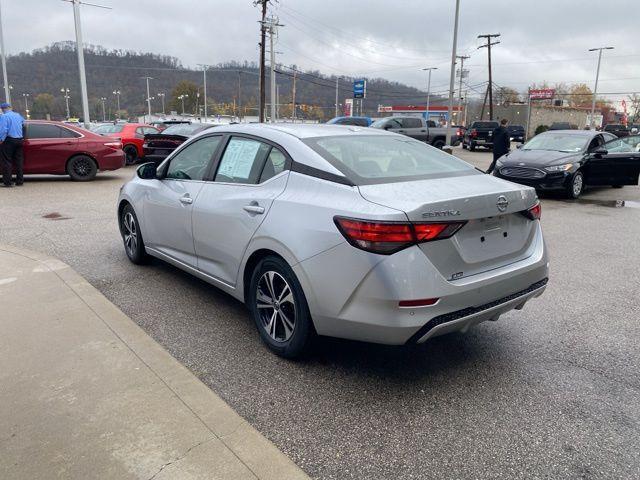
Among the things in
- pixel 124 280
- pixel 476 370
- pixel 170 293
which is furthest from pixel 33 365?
pixel 476 370

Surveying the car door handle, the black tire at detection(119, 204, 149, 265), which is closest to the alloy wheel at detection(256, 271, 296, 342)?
the car door handle

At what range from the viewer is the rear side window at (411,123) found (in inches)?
992

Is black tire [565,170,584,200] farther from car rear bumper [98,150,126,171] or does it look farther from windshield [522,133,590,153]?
car rear bumper [98,150,126,171]

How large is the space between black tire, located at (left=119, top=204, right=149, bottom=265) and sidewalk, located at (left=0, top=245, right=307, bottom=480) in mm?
1429

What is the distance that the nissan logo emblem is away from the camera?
124 inches

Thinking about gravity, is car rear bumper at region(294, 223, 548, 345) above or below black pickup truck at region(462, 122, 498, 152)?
below

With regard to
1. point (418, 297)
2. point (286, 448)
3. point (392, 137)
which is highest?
point (392, 137)

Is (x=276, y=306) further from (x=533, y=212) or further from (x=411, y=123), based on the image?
(x=411, y=123)

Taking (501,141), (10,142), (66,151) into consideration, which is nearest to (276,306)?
(10,142)

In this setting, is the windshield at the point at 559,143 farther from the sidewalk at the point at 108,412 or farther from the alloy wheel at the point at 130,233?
the sidewalk at the point at 108,412

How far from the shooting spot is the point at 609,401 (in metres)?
3.06

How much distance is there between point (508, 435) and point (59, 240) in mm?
6270

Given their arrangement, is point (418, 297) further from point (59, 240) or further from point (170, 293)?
point (59, 240)

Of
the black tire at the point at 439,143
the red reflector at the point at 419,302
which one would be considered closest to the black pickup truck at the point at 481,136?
the black tire at the point at 439,143
